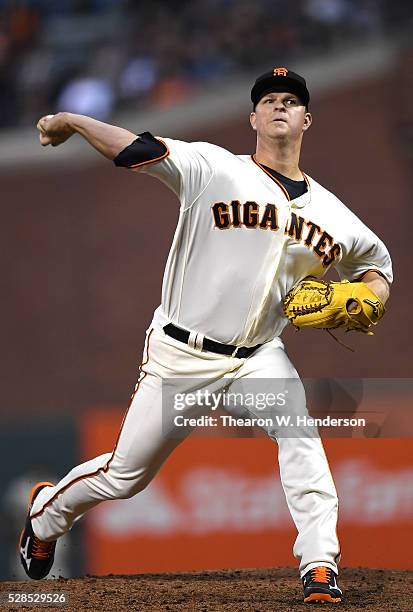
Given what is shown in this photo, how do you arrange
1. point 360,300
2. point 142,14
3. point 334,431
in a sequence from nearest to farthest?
point 360,300 → point 334,431 → point 142,14

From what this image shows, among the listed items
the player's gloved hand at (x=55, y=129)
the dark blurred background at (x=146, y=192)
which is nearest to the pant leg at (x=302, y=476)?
the player's gloved hand at (x=55, y=129)

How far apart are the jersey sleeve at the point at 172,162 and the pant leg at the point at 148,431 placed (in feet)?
1.94

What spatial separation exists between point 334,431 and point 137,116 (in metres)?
5.40

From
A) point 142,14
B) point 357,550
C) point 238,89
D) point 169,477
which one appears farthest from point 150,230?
point 357,550

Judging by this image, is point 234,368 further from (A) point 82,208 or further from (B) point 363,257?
(A) point 82,208

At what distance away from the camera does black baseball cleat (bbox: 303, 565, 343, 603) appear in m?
3.74

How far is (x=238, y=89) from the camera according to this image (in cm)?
955

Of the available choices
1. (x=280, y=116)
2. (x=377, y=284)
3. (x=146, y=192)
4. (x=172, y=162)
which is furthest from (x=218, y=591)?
(x=146, y=192)

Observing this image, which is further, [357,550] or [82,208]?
[82,208]

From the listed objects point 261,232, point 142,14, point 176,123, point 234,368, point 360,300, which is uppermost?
point 142,14

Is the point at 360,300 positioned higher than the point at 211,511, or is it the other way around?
the point at 360,300

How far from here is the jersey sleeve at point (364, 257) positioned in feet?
13.9

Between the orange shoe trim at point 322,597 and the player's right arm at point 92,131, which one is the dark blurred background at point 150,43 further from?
the orange shoe trim at point 322,597

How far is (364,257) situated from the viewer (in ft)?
14.2
